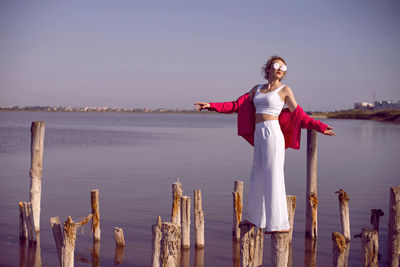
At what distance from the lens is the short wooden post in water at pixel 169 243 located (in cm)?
616

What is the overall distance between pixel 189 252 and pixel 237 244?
1.41m

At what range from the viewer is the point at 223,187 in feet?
58.9

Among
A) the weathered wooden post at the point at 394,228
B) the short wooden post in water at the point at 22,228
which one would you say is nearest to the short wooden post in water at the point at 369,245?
the weathered wooden post at the point at 394,228

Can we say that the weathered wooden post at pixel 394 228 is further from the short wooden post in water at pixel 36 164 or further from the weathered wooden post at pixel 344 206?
the short wooden post in water at pixel 36 164

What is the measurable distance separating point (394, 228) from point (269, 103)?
3479 mm

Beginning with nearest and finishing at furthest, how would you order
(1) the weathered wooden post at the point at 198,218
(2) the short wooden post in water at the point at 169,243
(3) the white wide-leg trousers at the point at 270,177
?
(2) the short wooden post in water at the point at 169,243
(3) the white wide-leg trousers at the point at 270,177
(1) the weathered wooden post at the point at 198,218

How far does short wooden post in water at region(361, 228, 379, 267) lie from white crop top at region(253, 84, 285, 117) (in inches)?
86.9

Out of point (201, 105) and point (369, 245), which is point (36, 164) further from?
point (369, 245)

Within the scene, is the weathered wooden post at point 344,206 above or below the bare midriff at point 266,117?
below

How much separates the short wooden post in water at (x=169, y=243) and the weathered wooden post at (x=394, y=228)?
13.0 feet

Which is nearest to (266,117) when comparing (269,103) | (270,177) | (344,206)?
(269,103)

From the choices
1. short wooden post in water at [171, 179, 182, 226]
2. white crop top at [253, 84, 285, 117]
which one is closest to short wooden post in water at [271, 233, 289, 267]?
white crop top at [253, 84, 285, 117]

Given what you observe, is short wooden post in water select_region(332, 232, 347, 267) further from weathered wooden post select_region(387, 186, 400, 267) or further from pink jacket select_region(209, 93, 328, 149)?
weathered wooden post select_region(387, 186, 400, 267)

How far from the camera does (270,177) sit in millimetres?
6367
